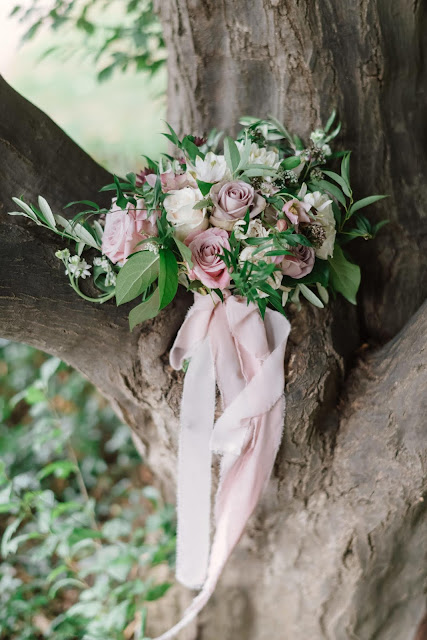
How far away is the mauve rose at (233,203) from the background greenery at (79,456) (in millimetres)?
972

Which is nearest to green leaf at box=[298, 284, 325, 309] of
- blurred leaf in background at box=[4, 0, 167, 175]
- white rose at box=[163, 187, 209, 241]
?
white rose at box=[163, 187, 209, 241]

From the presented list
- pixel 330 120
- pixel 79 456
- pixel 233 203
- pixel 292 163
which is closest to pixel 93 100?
pixel 79 456

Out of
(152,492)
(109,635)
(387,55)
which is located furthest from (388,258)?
(109,635)

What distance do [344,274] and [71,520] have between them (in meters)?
1.47

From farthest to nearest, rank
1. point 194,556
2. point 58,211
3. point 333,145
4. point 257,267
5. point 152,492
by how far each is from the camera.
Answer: point 152,492
point 194,556
point 333,145
point 58,211
point 257,267

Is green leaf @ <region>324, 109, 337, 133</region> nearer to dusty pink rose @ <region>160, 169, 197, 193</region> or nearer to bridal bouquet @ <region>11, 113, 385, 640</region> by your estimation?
bridal bouquet @ <region>11, 113, 385, 640</region>

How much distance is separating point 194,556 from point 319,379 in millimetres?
563

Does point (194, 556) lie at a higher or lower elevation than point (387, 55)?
lower

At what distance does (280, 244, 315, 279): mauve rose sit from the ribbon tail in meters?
0.25

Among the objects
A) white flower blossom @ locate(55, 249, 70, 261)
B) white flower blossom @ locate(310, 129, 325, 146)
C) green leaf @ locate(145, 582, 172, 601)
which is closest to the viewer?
white flower blossom @ locate(55, 249, 70, 261)

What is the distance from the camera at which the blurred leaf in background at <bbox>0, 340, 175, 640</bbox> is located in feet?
5.89

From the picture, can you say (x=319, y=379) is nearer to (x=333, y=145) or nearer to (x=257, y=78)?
(x=333, y=145)

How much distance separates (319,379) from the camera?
134 centimetres

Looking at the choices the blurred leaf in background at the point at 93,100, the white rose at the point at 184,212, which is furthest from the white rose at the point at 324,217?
the blurred leaf in background at the point at 93,100
